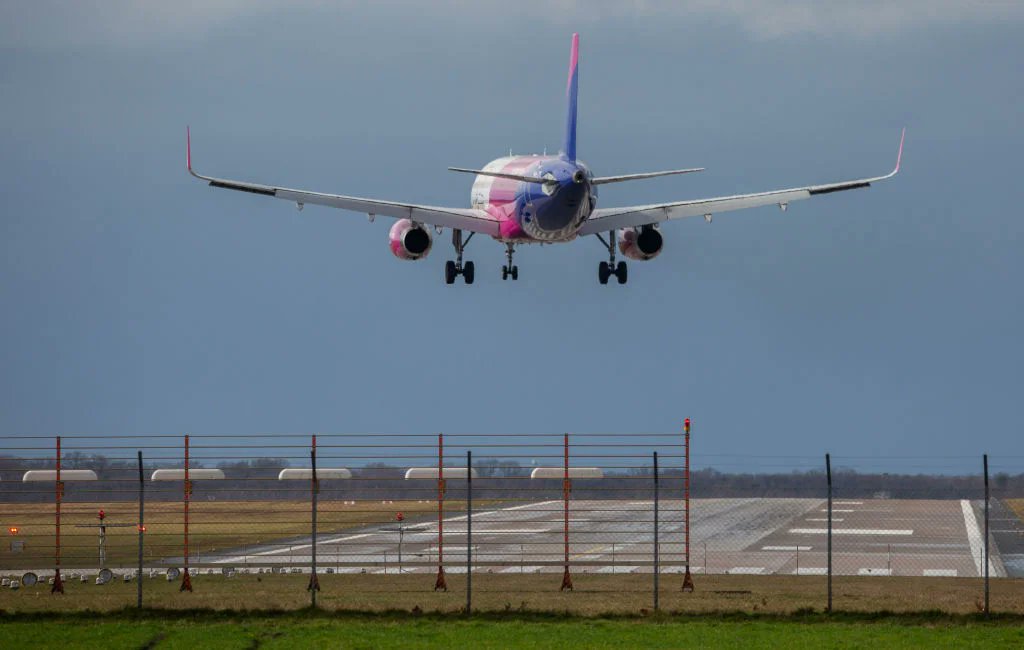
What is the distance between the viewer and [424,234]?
5709 centimetres

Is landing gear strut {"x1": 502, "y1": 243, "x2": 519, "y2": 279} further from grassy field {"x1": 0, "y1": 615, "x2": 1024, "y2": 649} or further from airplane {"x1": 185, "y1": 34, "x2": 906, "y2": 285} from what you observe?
grassy field {"x1": 0, "y1": 615, "x2": 1024, "y2": 649}

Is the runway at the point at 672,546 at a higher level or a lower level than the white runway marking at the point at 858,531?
higher

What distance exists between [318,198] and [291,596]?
28.7 m

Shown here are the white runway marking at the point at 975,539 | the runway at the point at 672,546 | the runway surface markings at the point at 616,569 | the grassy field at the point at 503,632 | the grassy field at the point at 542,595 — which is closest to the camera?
the grassy field at the point at 503,632

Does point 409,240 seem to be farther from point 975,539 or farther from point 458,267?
point 975,539

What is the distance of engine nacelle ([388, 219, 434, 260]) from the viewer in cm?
5678

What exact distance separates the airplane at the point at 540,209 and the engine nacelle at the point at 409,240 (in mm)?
38

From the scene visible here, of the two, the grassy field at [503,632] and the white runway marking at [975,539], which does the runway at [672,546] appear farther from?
the grassy field at [503,632]

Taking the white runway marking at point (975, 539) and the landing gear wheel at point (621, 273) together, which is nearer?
the white runway marking at point (975, 539)

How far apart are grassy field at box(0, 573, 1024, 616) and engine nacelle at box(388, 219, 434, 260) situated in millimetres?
22265

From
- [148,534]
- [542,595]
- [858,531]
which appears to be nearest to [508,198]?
[148,534]

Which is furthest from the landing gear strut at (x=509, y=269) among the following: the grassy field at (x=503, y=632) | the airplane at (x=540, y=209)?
the grassy field at (x=503, y=632)

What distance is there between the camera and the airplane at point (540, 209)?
51.7m

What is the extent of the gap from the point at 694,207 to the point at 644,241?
2488mm
